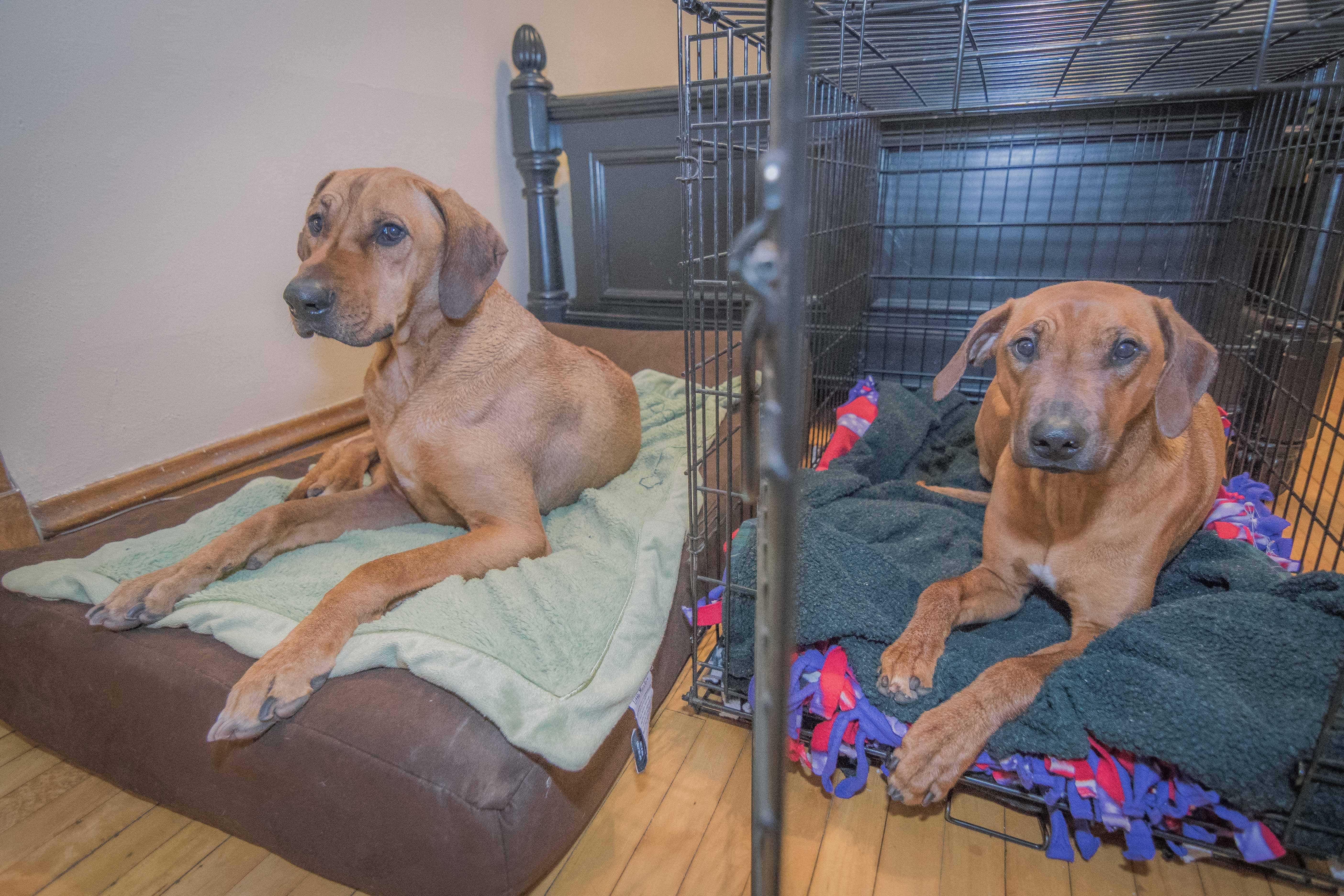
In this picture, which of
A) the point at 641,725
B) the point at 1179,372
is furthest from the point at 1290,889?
the point at 641,725

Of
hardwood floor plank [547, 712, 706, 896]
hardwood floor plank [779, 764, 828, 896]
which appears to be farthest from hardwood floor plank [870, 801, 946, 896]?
hardwood floor plank [547, 712, 706, 896]

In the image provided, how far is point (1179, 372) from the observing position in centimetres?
156

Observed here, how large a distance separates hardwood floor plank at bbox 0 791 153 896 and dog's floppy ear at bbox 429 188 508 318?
140cm

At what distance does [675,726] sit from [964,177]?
2.74 metres

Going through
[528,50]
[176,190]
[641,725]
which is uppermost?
[528,50]

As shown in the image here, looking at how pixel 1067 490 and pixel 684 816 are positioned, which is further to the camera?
pixel 1067 490

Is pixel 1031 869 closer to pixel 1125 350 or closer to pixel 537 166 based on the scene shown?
pixel 1125 350

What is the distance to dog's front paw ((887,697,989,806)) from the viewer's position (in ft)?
4.63

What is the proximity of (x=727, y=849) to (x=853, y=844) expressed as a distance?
10.7 inches

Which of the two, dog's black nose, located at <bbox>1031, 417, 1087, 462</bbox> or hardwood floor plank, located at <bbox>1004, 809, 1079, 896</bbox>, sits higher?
dog's black nose, located at <bbox>1031, 417, 1087, 462</bbox>

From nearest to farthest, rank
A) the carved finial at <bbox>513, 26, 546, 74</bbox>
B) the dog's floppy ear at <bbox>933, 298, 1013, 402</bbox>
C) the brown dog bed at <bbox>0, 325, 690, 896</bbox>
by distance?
the brown dog bed at <bbox>0, 325, 690, 896</bbox>
the dog's floppy ear at <bbox>933, 298, 1013, 402</bbox>
the carved finial at <bbox>513, 26, 546, 74</bbox>

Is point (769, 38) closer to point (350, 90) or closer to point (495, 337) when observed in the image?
point (495, 337)

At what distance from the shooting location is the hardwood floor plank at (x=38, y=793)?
5.33 feet

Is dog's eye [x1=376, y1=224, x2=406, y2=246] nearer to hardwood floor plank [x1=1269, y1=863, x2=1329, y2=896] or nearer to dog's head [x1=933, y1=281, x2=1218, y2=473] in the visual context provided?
dog's head [x1=933, y1=281, x2=1218, y2=473]
